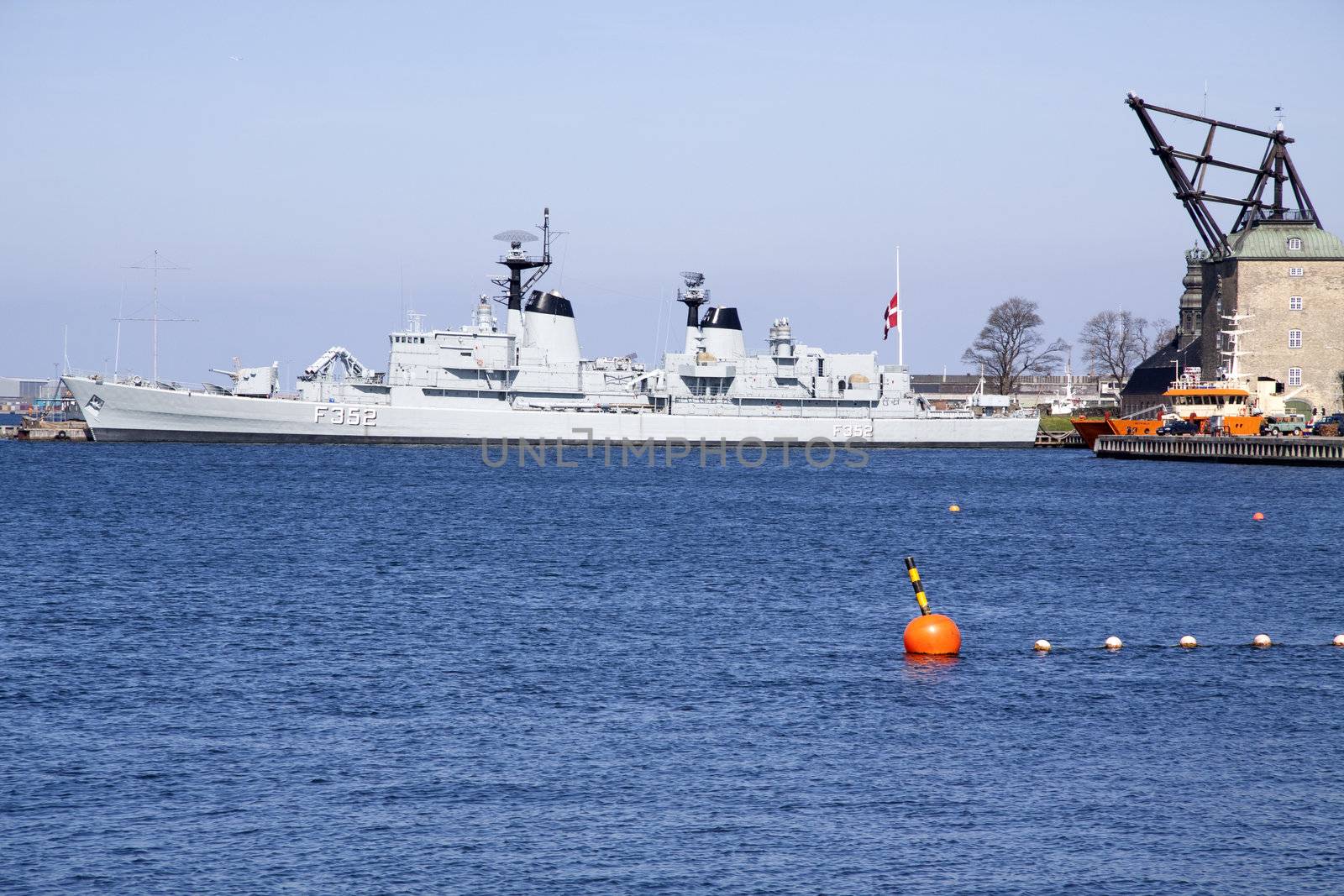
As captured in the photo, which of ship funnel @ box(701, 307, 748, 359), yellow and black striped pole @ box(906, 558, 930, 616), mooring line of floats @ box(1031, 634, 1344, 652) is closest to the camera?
yellow and black striped pole @ box(906, 558, 930, 616)

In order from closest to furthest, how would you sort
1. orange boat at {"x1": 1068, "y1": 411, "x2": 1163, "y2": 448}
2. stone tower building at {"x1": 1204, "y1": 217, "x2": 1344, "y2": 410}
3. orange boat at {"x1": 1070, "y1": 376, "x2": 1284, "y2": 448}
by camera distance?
1. orange boat at {"x1": 1070, "y1": 376, "x2": 1284, "y2": 448}
2. stone tower building at {"x1": 1204, "y1": 217, "x2": 1344, "y2": 410}
3. orange boat at {"x1": 1068, "y1": 411, "x2": 1163, "y2": 448}

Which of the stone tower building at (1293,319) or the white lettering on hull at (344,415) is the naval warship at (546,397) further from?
the stone tower building at (1293,319)

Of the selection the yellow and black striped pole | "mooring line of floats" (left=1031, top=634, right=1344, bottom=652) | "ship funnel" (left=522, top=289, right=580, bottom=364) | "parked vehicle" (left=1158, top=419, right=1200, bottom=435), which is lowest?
"mooring line of floats" (left=1031, top=634, right=1344, bottom=652)

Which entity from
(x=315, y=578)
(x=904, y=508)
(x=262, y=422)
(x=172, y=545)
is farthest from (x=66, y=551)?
(x=262, y=422)

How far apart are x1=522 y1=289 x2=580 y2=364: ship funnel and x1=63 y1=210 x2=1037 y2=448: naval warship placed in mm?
86

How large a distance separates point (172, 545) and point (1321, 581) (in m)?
25.3

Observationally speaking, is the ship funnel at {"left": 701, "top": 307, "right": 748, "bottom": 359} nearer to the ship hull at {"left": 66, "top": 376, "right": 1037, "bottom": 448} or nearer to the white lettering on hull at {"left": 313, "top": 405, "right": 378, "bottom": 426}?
the ship hull at {"left": 66, "top": 376, "right": 1037, "bottom": 448}

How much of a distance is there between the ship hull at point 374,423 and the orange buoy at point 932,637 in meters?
62.0

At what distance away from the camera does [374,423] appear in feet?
261

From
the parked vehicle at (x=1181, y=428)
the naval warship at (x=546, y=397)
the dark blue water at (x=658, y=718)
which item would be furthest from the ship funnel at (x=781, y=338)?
the dark blue water at (x=658, y=718)

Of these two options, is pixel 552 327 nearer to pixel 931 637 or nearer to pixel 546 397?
pixel 546 397

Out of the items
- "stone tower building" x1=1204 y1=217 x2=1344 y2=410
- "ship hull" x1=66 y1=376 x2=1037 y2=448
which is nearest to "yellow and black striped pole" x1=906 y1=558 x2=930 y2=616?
"ship hull" x1=66 y1=376 x2=1037 y2=448

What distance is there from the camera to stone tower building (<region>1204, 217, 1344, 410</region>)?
81.9 m

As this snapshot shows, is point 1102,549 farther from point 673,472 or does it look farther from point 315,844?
point 673,472
